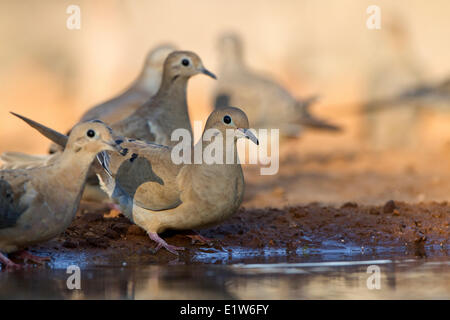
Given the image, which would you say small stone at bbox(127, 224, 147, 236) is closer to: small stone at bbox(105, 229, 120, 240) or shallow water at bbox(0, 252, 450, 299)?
small stone at bbox(105, 229, 120, 240)

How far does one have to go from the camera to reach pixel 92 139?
5.36 metres

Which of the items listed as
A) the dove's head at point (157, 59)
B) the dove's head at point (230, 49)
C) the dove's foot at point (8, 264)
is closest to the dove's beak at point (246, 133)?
the dove's foot at point (8, 264)

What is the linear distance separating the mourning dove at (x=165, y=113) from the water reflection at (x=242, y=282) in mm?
2281

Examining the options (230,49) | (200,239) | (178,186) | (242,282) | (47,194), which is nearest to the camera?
(242,282)

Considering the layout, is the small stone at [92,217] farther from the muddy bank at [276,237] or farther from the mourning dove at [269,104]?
the mourning dove at [269,104]

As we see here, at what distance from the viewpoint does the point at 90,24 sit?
1655cm

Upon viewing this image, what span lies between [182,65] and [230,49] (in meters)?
6.22

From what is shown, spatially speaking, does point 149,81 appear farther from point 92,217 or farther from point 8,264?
point 8,264

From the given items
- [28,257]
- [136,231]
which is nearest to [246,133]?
[136,231]

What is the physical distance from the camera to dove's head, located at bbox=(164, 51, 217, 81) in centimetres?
791

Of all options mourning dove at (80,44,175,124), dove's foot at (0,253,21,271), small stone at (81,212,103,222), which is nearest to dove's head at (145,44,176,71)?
mourning dove at (80,44,175,124)

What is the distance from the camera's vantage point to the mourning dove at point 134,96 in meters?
8.53
